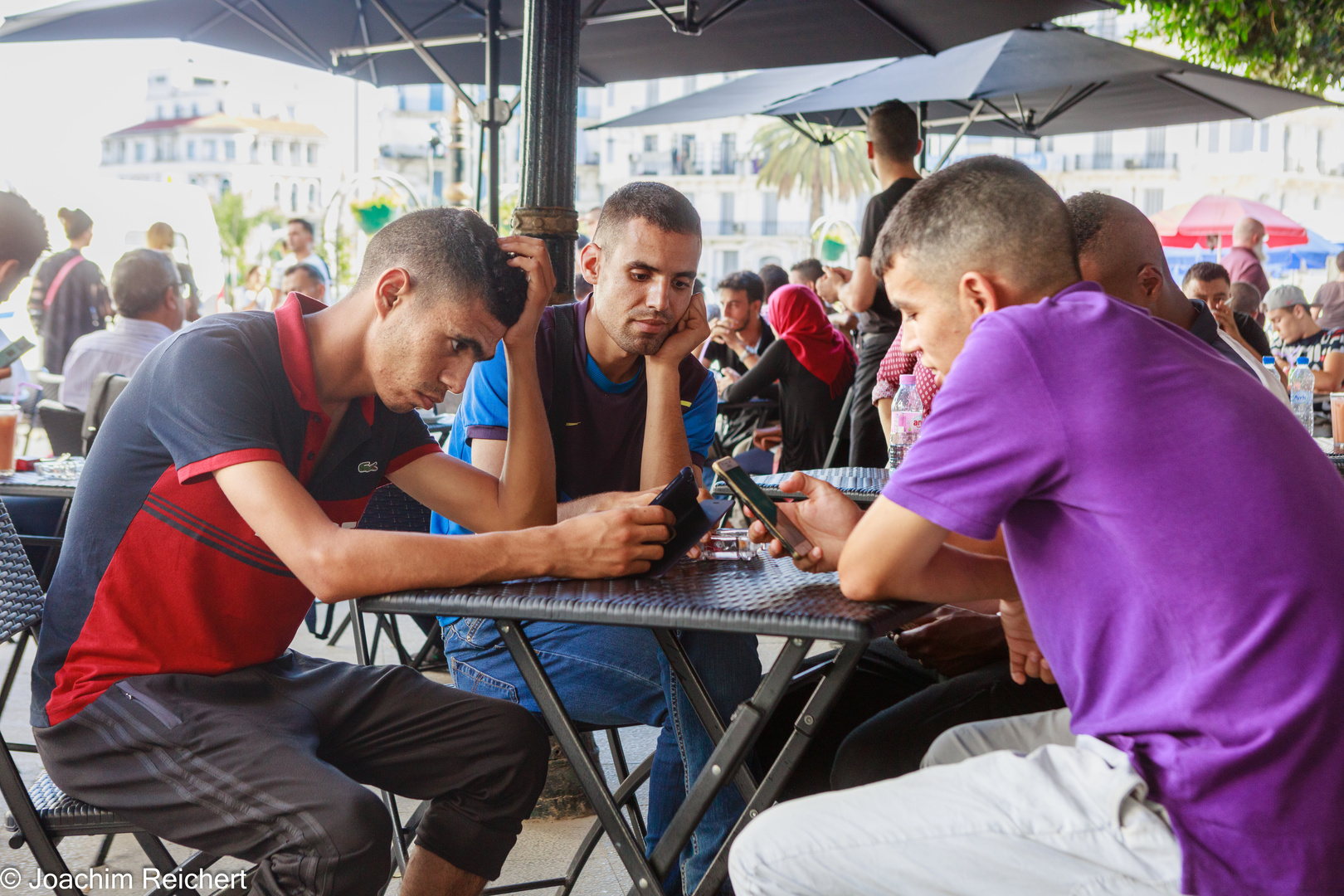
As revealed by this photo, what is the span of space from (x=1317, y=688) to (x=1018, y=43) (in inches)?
297

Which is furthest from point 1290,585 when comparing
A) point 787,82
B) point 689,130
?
point 689,130

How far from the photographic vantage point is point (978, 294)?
5.19 ft

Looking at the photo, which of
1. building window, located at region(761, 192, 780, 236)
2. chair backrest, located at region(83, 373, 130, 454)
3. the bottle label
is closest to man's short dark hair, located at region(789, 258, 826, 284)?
the bottle label

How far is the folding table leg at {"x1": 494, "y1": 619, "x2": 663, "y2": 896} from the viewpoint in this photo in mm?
1681

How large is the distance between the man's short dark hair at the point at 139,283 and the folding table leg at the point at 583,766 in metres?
3.89

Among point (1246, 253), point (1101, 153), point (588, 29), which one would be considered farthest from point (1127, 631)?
point (1101, 153)

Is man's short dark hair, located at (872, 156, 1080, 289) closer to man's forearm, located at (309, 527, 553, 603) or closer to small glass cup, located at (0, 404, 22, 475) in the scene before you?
man's forearm, located at (309, 527, 553, 603)

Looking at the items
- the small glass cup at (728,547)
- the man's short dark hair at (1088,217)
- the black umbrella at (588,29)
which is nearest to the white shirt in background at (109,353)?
the black umbrella at (588,29)

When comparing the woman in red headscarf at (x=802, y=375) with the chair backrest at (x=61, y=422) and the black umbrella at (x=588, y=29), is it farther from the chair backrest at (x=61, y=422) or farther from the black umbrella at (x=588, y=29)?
the chair backrest at (x=61, y=422)

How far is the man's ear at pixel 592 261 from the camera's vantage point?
2.64 meters

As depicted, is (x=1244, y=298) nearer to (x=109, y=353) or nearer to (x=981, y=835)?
(x=109, y=353)

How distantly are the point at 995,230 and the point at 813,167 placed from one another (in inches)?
1869

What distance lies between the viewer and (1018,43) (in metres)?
7.89

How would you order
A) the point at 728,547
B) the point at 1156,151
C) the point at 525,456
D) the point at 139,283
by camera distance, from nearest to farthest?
the point at 728,547 → the point at 525,456 → the point at 139,283 → the point at 1156,151
